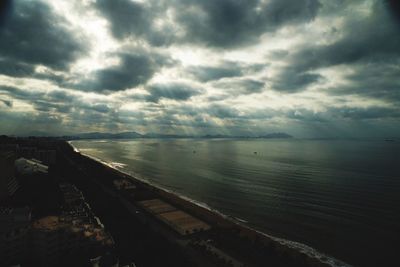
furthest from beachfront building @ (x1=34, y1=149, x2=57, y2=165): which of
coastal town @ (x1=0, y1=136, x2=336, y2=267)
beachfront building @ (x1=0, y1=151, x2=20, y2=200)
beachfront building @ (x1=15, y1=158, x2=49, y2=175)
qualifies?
coastal town @ (x1=0, y1=136, x2=336, y2=267)

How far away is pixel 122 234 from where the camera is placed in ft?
152

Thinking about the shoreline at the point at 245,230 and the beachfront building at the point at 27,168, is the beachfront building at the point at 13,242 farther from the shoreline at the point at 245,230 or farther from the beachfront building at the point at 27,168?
the beachfront building at the point at 27,168

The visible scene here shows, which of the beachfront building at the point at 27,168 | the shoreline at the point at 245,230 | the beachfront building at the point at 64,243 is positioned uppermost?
the beachfront building at the point at 27,168

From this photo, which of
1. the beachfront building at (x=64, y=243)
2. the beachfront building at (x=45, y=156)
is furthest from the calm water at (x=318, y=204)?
the beachfront building at (x=45, y=156)

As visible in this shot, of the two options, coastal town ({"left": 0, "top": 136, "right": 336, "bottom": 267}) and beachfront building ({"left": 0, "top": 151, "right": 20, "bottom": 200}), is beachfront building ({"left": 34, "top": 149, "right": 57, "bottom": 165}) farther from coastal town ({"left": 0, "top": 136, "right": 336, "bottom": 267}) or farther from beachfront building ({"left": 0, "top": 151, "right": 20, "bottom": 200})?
coastal town ({"left": 0, "top": 136, "right": 336, "bottom": 267})

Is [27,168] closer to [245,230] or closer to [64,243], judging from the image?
[64,243]

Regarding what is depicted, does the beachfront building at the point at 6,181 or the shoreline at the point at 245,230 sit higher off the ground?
the beachfront building at the point at 6,181

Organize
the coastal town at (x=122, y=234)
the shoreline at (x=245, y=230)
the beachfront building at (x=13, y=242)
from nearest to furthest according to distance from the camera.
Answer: the beachfront building at (x=13, y=242), the coastal town at (x=122, y=234), the shoreline at (x=245, y=230)

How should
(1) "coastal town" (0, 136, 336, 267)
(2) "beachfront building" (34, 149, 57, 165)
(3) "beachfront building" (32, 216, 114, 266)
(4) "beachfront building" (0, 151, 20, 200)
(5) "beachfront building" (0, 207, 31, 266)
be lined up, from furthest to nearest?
(2) "beachfront building" (34, 149, 57, 165), (4) "beachfront building" (0, 151, 20, 200), (1) "coastal town" (0, 136, 336, 267), (3) "beachfront building" (32, 216, 114, 266), (5) "beachfront building" (0, 207, 31, 266)

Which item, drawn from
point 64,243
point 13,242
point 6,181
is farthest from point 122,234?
point 6,181

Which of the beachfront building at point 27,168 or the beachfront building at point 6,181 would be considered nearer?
the beachfront building at point 6,181

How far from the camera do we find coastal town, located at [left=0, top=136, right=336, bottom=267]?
36.5 meters

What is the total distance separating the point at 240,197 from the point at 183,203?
1808 cm

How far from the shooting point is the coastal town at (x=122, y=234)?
120ft
